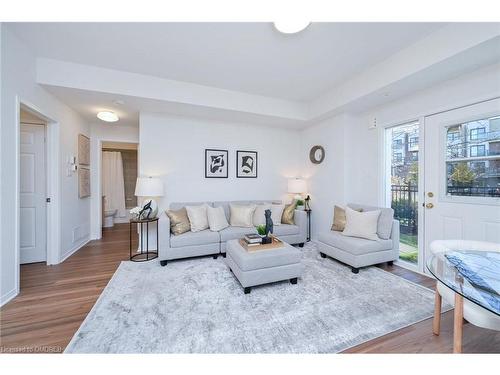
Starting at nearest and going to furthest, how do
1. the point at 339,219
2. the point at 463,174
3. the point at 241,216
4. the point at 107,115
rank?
1. the point at 463,174
2. the point at 339,219
3. the point at 107,115
4. the point at 241,216

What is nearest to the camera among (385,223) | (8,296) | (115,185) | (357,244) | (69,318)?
(69,318)

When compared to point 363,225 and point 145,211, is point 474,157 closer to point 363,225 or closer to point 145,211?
point 363,225

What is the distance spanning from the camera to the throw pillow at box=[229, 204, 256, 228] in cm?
349

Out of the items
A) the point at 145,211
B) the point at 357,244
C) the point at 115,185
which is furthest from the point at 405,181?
the point at 115,185

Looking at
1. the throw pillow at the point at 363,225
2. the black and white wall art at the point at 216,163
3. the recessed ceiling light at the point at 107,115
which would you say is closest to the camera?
the throw pillow at the point at 363,225

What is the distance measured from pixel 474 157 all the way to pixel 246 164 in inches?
126

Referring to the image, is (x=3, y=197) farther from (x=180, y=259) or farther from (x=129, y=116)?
(x=129, y=116)

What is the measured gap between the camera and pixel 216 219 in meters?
3.28

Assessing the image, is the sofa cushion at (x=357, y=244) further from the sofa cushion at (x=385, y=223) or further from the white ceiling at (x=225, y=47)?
the white ceiling at (x=225, y=47)

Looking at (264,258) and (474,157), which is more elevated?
(474,157)

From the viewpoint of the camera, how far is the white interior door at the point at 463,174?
2.12m

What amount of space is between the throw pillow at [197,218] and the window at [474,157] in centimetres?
323

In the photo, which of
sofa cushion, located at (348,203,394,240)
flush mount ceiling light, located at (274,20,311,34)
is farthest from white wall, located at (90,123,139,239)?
sofa cushion, located at (348,203,394,240)

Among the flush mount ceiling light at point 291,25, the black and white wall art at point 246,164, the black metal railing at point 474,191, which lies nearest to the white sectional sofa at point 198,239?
the black and white wall art at point 246,164
